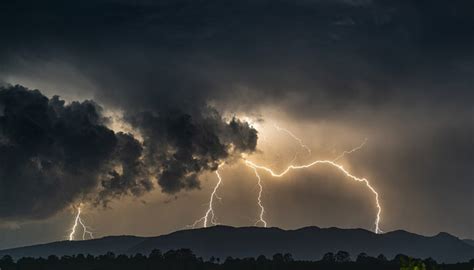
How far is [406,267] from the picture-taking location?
39.3 meters
